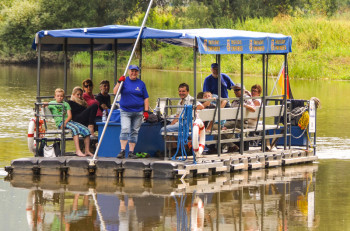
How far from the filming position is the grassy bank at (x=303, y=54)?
44250 mm

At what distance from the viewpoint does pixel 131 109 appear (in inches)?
555

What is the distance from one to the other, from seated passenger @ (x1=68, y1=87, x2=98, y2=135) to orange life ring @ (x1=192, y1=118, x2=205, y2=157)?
2.15 m

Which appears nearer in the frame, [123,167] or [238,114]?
[123,167]

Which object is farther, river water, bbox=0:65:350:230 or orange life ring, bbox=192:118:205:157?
orange life ring, bbox=192:118:205:157

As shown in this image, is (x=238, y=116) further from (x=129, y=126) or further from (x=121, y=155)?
(x=121, y=155)

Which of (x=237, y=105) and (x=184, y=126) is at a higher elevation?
(x=237, y=105)

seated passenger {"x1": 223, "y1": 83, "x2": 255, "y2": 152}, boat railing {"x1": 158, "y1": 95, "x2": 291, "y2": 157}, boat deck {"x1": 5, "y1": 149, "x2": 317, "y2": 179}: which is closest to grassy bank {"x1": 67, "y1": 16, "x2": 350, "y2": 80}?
boat railing {"x1": 158, "y1": 95, "x2": 291, "y2": 157}

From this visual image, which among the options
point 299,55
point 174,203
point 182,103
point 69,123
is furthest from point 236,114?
point 299,55

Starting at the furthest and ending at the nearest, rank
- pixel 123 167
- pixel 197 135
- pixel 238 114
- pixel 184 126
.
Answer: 1. pixel 238 114
2. pixel 184 126
3. pixel 123 167
4. pixel 197 135

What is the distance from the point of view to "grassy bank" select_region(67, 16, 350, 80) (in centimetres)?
4425

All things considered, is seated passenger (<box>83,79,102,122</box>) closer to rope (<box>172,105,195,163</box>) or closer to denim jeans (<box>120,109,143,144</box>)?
denim jeans (<box>120,109,143,144</box>)

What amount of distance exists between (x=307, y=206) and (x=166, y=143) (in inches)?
127

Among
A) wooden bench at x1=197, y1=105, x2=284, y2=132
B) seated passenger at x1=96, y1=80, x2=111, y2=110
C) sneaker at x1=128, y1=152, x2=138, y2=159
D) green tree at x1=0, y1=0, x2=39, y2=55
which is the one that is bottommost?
sneaker at x1=128, y1=152, x2=138, y2=159

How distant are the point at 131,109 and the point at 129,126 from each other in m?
0.30
